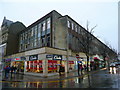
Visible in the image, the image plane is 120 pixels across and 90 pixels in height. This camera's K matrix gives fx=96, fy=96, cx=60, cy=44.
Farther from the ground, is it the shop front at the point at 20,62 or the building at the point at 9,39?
the building at the point at 9,39

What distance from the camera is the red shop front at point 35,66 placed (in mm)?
17766

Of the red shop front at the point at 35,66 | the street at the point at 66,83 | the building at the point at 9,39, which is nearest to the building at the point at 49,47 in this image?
the red shop front at the point at 35,66

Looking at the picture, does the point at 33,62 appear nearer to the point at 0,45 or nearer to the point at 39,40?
the point at 39,40

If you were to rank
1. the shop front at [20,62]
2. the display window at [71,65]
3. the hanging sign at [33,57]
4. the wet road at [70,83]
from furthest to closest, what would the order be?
the display window at [71,65] < the shop front at [20,62] < the hanging sign at [33,57] < the wet road at [70,83]

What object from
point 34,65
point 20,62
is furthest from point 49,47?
point 20,62

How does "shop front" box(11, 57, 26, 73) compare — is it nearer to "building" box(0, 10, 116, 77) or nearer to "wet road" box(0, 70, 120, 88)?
"building" box(0, 10, 116, 77)

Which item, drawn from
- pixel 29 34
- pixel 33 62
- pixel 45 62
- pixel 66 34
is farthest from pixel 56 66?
pixel 29 34

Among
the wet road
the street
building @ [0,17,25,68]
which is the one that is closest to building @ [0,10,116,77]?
the street

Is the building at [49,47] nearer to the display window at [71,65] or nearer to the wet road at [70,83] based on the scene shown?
the display window at [71,65]

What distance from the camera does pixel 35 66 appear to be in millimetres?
18812

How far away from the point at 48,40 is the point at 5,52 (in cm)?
1964

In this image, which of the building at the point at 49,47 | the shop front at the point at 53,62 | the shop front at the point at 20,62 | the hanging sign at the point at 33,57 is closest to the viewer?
the shop front at the point at 53,62

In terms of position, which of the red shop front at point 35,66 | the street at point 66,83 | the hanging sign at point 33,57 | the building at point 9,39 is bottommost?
the street at point 66,83

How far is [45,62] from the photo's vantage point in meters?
16.7
